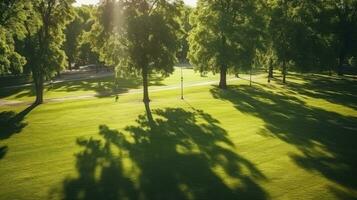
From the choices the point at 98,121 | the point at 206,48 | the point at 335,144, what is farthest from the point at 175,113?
the point at 206,48

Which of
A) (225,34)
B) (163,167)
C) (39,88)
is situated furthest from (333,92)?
(39,88)

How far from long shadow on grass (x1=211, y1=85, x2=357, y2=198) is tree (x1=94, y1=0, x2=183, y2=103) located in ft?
30.9

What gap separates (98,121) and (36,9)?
17986mm

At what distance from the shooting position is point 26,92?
54.2m

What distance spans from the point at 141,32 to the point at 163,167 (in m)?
21.4

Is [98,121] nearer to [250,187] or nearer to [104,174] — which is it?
[104,174]

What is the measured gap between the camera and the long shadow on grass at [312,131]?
61.9 ft

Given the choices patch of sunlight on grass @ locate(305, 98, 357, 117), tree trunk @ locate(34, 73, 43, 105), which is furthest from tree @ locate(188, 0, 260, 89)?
tree trunk @ locate(34, 73, 43, 105)

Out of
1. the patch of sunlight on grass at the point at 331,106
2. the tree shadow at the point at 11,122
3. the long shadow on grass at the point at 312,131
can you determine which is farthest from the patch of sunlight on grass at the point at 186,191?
the patch of sunlight on grass at the point at 331,106

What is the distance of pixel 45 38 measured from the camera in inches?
1673

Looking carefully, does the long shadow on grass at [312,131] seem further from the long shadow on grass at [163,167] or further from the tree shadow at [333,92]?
the tree shadow at [333,92]

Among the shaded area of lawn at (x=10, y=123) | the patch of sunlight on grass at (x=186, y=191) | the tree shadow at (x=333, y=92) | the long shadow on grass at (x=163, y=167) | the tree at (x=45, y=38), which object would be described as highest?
the tree at (x=45, y=38)

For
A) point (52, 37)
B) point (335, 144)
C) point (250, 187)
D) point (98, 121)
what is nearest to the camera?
point (250, 187)

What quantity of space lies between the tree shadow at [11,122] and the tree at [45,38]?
5.42 meters
